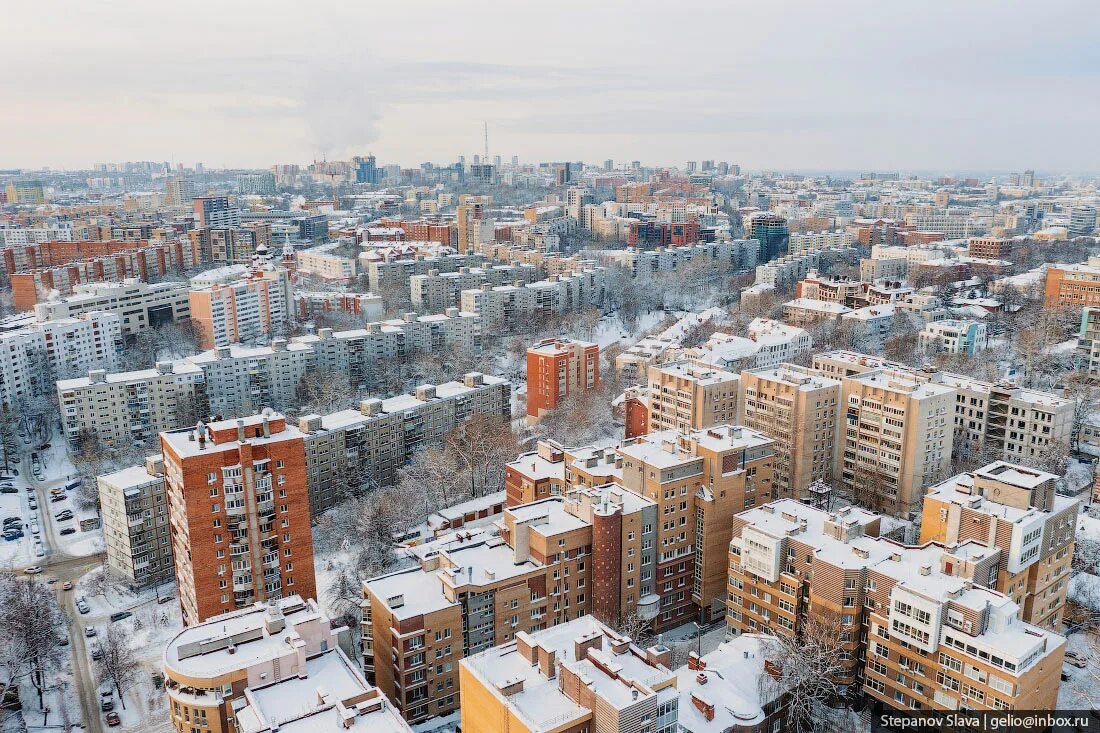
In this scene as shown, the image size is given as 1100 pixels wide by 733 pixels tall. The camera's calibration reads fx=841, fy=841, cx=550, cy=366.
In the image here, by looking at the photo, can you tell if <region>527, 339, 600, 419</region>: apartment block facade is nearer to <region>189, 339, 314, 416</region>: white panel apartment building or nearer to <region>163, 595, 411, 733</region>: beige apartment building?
<region>189, 339, 314, 416</region>: white panel apartment building

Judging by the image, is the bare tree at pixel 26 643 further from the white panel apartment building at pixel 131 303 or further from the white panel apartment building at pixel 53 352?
the white panel apartment building at pixel 131 303

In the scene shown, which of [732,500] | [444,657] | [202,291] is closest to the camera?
[444,657]

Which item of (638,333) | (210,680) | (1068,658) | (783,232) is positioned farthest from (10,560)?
(783,232)

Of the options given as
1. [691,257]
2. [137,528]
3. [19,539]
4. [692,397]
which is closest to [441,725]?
[137,528]

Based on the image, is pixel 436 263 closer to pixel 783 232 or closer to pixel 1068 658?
pixel 783 232

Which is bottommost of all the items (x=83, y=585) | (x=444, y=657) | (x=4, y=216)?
(x=83, y=585)

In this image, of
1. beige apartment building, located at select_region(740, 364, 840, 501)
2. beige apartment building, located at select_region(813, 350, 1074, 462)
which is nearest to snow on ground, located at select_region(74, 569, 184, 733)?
beige apartment building, located at select_region(740, 364, 840, 501)
